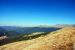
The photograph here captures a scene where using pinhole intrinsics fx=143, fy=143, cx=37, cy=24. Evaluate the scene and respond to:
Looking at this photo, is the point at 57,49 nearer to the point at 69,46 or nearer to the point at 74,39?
the point at 69,46

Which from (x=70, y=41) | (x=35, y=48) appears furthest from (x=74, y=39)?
(x=35, y=48)

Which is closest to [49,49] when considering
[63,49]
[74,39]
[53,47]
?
[53,47]

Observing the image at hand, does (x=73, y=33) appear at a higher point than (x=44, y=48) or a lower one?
higher

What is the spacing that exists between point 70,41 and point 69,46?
14.4 ft

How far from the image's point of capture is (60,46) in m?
45.0

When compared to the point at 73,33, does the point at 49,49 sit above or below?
below

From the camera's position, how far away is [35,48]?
4909cm

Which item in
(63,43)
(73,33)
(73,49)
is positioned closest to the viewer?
(73,49)

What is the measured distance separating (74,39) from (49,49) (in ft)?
36.0

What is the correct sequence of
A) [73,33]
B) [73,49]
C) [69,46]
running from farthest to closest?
[73,33] < [69,46] < [73,49]

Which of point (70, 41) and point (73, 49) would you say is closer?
point (73, 49)

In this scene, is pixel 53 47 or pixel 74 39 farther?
pixel 74 39

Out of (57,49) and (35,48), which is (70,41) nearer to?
(57,49)

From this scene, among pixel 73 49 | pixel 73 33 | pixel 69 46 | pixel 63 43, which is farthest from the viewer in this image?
pixel 73 33
